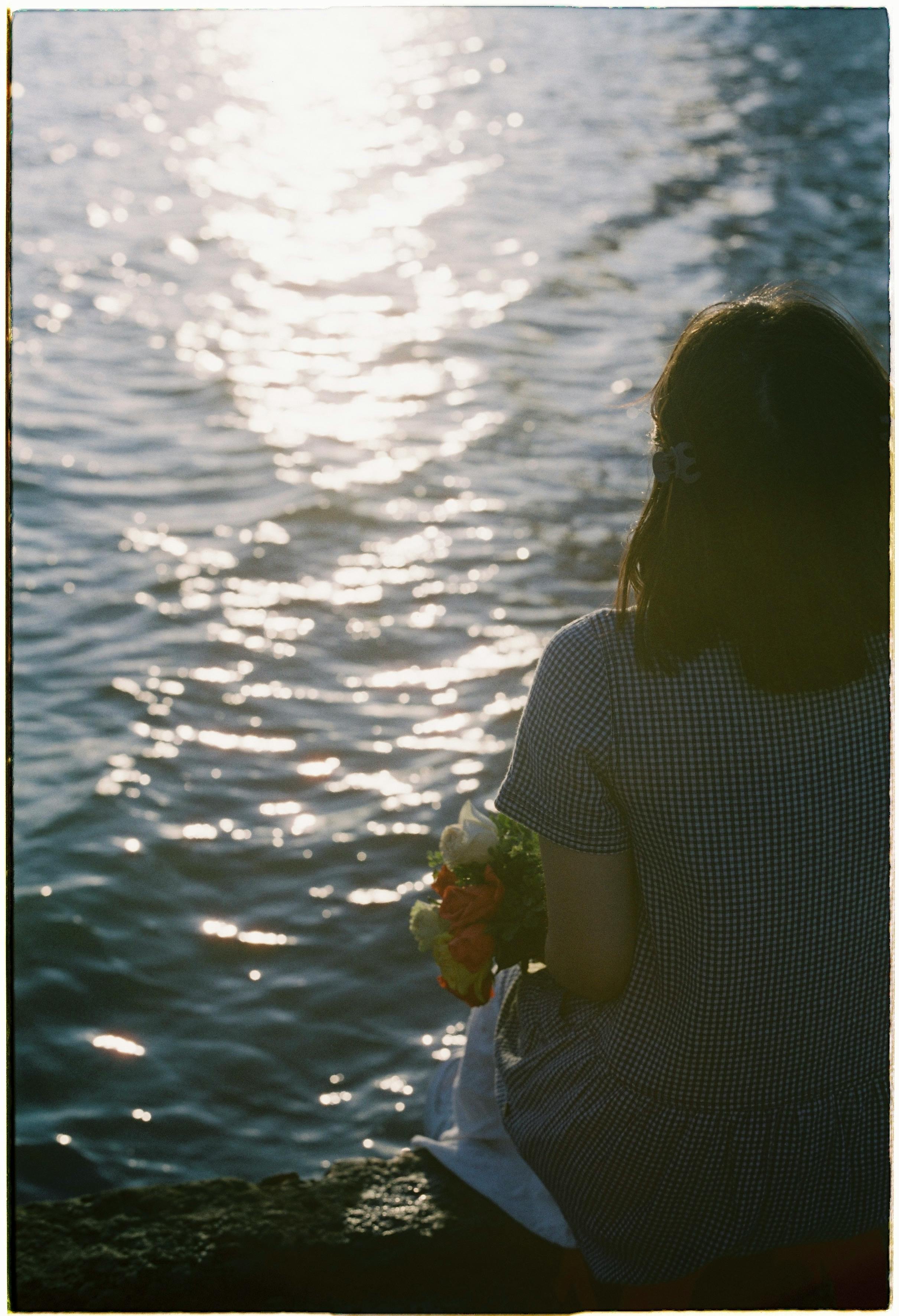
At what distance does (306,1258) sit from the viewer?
2.55 meters

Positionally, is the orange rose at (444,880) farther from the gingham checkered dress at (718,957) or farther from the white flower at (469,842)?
the gingham checkered dress at (718,957)

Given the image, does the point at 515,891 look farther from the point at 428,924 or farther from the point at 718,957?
the point at 718,957

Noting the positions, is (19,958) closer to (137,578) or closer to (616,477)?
(137,578)

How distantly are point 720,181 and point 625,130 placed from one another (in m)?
1.71

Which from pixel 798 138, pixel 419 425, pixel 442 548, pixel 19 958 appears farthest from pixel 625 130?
pixel 19 958

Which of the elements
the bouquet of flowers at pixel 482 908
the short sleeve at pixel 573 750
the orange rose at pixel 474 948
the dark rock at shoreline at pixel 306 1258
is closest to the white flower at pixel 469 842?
the bouquet of flowers at pixel 482 908

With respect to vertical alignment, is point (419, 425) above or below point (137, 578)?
above

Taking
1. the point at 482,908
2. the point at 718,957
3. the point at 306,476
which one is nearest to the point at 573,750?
the point at 718,957

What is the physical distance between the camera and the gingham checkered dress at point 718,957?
1896 mm

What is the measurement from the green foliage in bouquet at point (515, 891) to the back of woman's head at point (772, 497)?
0.60 meters

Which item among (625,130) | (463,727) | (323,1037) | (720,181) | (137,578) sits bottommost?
(323,1037)

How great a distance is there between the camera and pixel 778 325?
1.79m

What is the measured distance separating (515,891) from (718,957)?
49 cm

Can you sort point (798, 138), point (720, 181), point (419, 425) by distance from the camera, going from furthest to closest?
point (798, 138)
point (720, 181)
point (419, 425)
